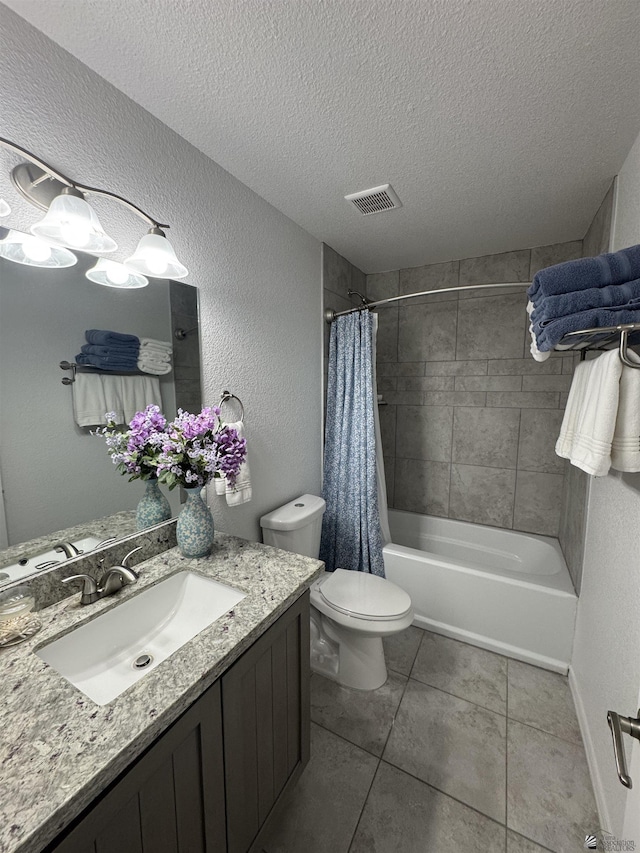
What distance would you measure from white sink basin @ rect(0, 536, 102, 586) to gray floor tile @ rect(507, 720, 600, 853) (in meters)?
1.71

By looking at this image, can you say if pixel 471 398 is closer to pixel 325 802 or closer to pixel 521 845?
pixel 521 845

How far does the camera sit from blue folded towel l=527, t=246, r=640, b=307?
96cm

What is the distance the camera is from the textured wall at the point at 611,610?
1027 mm

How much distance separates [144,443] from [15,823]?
0.87 meters

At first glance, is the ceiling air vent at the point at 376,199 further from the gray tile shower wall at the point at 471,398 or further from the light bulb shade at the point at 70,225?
the light bulb shade at the point at 70,225

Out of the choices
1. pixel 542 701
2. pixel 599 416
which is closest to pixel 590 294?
pixel 599 416

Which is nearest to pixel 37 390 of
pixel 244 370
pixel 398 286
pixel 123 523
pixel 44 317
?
pixel 44 317

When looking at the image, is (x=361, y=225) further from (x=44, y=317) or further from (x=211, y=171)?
(x=44, y=317)

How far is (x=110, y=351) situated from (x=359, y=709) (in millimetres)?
1849

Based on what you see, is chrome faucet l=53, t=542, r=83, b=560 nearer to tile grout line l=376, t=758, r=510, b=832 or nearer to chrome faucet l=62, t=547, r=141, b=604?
chrome faucet l=62, t=547, r=141, b=604

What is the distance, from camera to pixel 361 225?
2.00 metres

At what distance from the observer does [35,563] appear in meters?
0.99

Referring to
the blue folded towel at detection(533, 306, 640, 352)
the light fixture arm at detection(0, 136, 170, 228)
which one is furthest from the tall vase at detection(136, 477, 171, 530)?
the blue folded towel at detection(533, 306, 640, 352)

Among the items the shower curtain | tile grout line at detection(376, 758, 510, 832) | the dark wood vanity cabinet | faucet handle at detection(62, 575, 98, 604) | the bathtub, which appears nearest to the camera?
the dark wood vanity cabinet
